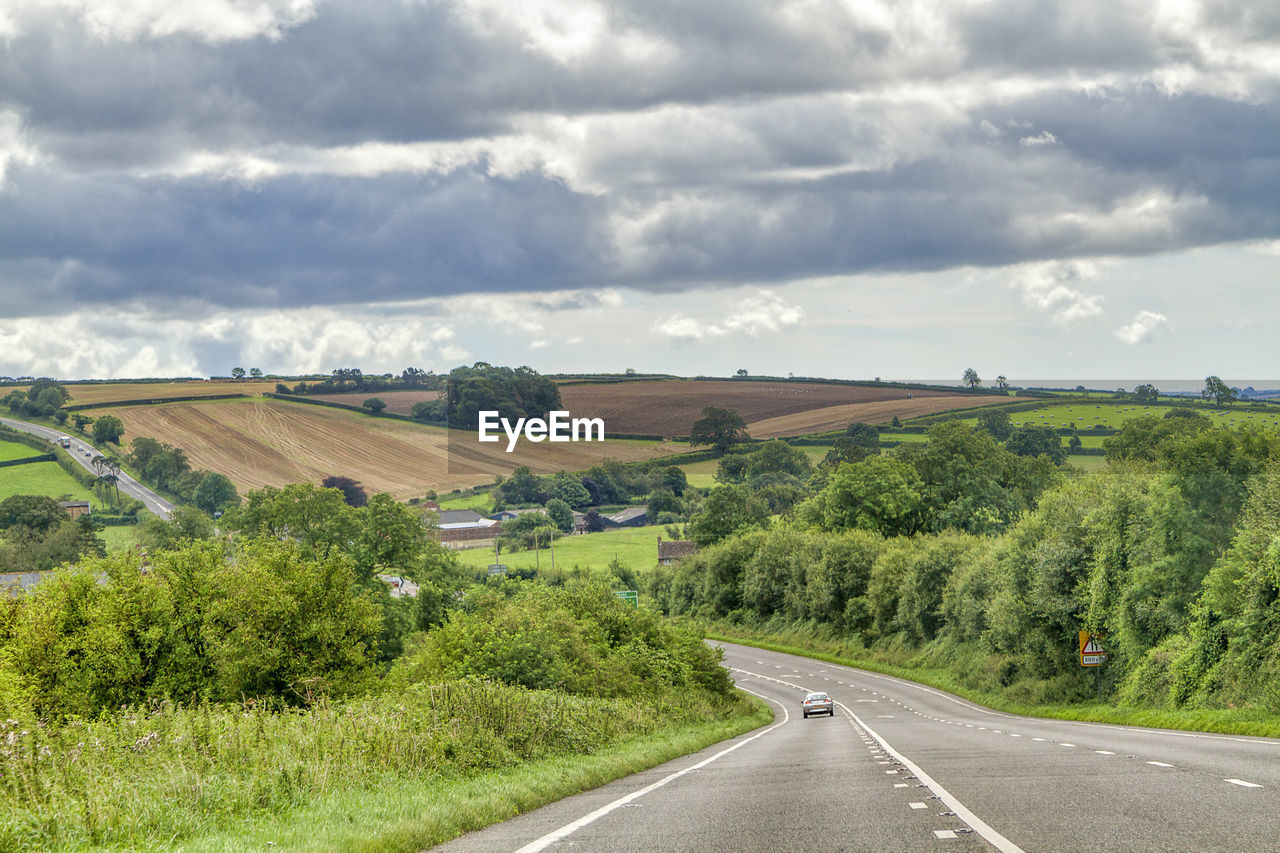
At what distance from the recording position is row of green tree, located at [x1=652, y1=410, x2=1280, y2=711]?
3459 centimetres

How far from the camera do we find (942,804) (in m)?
11.2

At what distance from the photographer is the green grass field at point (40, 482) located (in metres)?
148

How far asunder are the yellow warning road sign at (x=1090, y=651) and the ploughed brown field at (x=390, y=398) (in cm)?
14084

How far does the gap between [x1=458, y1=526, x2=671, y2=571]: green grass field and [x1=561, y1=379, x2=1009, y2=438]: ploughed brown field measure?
2091 cm

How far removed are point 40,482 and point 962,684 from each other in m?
135

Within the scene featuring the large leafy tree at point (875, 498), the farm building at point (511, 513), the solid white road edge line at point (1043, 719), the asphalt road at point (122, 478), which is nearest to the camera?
the solid white road edge line at point (1043, 719)

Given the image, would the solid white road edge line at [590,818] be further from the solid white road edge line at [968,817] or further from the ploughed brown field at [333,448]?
the ploughed brown field at [333,448]

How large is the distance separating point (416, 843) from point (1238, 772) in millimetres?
10149

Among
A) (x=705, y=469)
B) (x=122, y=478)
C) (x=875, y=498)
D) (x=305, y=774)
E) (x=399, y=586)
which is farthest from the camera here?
(x=705, y=469)

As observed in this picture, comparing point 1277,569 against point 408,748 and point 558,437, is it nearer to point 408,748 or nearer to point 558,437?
point 408,748

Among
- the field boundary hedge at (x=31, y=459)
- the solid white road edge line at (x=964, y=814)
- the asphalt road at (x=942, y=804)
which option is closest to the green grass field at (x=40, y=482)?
the field boundary hedge at (x=31, y=459)

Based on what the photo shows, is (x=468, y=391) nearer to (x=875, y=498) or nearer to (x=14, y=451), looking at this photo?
(x=14, y=451)

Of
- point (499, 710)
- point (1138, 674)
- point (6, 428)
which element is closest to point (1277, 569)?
point (1138, 674)

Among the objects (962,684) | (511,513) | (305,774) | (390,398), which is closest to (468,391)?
(390,398)
